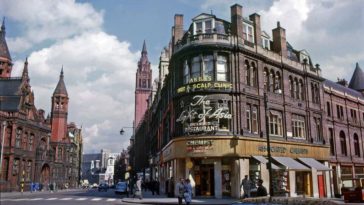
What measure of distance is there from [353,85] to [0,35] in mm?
68830

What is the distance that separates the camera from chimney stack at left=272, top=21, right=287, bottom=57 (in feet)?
120

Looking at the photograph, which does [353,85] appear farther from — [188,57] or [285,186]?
[188,57]

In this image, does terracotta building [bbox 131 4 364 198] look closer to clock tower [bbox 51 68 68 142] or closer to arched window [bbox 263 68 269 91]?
arched window [bbox 263 68 269 91]

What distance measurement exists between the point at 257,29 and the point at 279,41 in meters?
3.91

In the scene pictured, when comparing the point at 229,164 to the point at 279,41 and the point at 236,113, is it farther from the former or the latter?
the point at 279,41

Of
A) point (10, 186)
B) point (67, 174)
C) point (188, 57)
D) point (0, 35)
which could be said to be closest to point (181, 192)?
point (188, 57)

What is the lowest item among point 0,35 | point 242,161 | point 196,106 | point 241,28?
point 242,161

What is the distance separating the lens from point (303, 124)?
36.8 metres

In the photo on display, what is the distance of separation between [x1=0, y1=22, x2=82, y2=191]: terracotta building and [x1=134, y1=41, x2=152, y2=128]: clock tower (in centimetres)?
3167

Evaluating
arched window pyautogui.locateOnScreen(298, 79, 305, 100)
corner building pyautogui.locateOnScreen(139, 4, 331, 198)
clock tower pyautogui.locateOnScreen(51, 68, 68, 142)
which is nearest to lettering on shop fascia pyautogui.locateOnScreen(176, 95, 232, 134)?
corner building pyautogui.locateOnScreen(139, 4, 331, 198)

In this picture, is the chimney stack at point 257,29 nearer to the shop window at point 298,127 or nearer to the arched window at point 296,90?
the arched window at point 296,90

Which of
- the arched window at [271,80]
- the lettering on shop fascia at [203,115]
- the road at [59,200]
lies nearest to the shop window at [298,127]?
the arched window at [271,80]

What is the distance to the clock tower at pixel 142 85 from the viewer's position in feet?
380

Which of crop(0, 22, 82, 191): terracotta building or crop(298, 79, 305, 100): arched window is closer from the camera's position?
crop(298, 79, 305, 100): arched window
